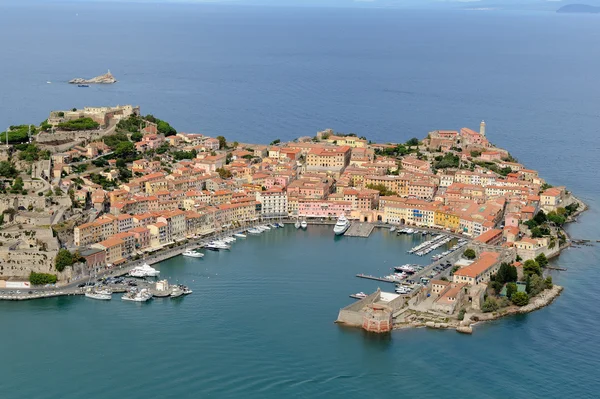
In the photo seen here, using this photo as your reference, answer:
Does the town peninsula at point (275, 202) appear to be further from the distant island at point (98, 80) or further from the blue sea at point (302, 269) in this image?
the distant island at point (98, 80)

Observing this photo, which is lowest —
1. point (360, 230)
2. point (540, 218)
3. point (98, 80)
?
point (360, 230)

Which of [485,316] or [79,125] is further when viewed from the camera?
[79,125]

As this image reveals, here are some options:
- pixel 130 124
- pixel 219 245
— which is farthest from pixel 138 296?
pixel 130 124

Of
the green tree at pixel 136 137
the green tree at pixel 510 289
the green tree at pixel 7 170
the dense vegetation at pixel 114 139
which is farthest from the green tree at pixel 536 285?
the green tree at pixel 136 137

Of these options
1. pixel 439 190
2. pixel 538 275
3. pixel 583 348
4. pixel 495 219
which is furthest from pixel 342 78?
pixel 583 348

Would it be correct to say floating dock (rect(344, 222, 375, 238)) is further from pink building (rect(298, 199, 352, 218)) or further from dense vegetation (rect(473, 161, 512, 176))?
dense vegetation (rect(473, 161, 512, 176))

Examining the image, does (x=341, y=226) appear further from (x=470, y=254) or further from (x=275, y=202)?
(x=470, y=254)
